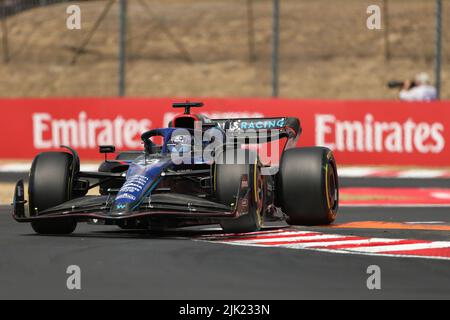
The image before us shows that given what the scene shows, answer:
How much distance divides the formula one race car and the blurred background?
2033 centimetres

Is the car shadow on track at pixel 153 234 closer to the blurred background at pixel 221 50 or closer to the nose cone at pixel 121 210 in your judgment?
the nose cone at pixel 121 210

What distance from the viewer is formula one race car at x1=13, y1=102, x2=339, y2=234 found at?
35.9 ft

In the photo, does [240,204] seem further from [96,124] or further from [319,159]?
[96,124]

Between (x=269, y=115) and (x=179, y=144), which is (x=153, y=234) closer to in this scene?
(x=179, y=144)

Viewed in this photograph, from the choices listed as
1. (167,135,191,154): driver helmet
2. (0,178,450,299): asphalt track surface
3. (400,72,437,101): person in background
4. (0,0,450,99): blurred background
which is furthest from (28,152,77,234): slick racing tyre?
(0,0,450,99): blurred background

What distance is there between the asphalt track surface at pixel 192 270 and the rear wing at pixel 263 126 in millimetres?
1713

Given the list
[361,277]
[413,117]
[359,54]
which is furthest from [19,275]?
[359,54]

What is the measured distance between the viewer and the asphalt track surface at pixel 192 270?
799 cm

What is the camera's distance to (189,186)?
11781mm

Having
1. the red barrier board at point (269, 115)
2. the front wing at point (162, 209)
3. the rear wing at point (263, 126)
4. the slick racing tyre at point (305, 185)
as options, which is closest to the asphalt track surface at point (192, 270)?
the front wing at point (162, 209)

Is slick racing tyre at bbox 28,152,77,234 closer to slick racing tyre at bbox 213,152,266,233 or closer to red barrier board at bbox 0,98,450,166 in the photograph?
slick racing tyre at bbox 213,152,266,233

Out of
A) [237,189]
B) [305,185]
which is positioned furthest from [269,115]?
[237,189]

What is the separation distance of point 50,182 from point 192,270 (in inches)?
118

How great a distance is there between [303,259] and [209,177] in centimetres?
195
